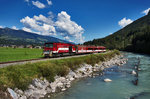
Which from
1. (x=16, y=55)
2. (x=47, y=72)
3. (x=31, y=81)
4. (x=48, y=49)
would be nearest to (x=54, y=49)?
(x=48, y=49)

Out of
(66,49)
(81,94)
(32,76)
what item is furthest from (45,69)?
(66,49)

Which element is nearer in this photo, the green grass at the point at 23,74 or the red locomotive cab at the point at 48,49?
the green grass at the point at 23,74

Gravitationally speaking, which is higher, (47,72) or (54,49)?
(54,49)

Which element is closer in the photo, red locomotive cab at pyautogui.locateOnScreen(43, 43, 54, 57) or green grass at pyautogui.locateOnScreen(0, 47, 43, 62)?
green grass at pyautogui.locateOnScreen(0, 47, 43, 62)

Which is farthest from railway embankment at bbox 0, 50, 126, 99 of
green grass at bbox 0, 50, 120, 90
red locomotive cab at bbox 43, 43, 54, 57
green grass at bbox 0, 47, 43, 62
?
green grass at bbox 0, 47, 43, 62

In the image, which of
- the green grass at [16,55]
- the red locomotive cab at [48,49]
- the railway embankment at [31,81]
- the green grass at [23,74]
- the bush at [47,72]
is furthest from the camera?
the red locomotive cab at [48,49]

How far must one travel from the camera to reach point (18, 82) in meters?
10.7

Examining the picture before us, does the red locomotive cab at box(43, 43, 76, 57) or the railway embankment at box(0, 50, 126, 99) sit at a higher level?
the red locomotive cab at box(43, 43, 76, 57)

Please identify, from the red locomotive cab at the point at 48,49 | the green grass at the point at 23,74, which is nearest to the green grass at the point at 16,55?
the red locomotive cab at the point at 48,49

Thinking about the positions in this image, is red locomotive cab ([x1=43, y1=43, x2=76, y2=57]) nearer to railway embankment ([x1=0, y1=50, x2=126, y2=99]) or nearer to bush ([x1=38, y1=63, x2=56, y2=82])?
railway embankment ([x1=0, y1=50, x2=126, y2=99])

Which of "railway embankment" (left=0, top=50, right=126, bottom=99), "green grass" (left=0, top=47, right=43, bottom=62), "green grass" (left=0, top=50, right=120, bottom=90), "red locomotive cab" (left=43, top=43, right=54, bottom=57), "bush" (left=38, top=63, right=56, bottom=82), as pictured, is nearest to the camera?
"railway embankment" (left=0, top=50, right=126, bottom=99)

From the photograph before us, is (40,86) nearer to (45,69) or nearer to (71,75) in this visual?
(45,69)

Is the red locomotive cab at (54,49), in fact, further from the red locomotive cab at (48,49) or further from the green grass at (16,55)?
the green grass at (16,55)

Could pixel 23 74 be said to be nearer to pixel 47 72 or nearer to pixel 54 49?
pixel 47 72
